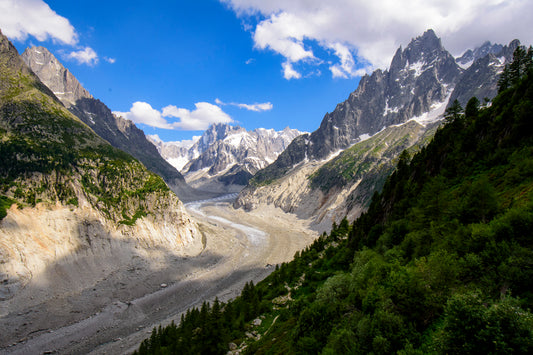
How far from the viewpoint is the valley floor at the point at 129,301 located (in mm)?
45844

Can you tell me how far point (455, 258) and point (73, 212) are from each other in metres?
91.3

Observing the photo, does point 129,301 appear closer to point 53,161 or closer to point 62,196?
point 62,196

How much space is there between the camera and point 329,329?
2092 centimetres

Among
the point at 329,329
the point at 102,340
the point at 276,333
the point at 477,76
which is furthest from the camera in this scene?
the point at 477,76

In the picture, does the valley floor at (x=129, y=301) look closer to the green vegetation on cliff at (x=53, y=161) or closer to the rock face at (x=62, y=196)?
the rock face at (x=62, y=196)

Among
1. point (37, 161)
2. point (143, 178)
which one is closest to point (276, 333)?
point (37, 161)

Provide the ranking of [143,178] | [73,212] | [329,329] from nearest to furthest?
[329,329] → [73,212] → [143,178]

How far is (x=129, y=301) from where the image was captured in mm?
60562

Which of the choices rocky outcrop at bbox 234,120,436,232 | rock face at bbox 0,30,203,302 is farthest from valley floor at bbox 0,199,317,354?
rocky outcrop at bbox 234,120,436,232

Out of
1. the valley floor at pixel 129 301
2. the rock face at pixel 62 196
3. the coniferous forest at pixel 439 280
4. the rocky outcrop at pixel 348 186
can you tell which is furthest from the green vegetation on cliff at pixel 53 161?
the rocky outcrop at pixel 348 186

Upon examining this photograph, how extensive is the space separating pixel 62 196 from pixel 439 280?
94774mm

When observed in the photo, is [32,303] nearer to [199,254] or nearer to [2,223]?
[2,223]

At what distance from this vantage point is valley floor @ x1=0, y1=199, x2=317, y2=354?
45844mm

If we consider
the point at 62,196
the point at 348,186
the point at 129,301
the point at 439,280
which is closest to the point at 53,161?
the point at 62,196
